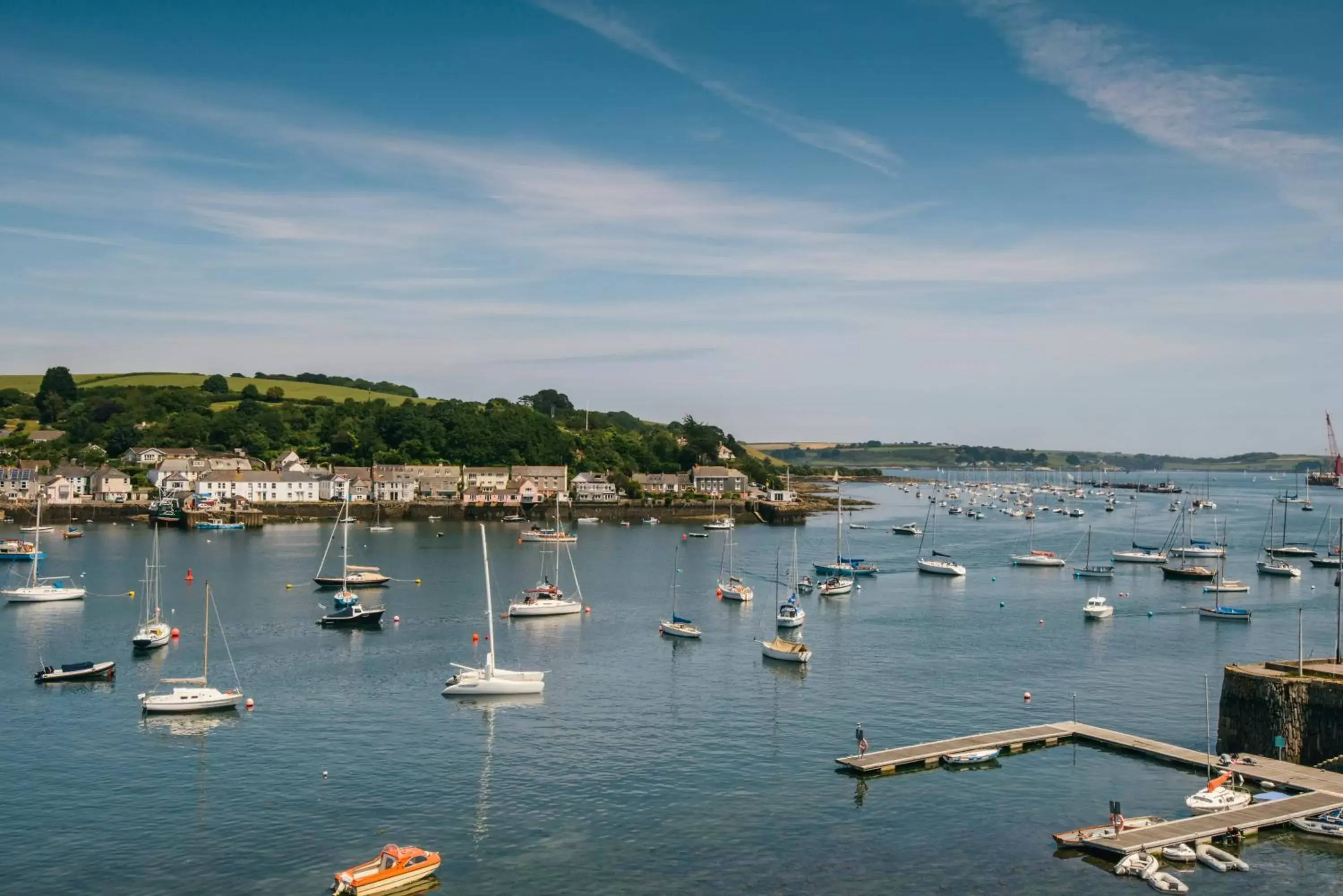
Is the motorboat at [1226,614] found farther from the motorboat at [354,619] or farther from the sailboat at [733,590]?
the motorboat at [354,619]

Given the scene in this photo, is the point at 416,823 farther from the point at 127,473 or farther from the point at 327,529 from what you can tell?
the point at 127,473

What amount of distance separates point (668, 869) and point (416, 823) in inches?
313

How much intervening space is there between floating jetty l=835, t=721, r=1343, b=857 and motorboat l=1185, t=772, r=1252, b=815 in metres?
0.35

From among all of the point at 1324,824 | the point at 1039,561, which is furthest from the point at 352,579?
the point at 1039,561

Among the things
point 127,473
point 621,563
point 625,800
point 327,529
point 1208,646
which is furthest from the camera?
point 127,473

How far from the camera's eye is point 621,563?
9681 cm

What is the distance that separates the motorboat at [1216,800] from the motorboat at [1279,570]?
6971 cm

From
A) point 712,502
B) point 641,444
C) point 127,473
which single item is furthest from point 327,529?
point 641,444

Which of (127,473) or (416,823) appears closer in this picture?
(416,823)

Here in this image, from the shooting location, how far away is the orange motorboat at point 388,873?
1078 inches

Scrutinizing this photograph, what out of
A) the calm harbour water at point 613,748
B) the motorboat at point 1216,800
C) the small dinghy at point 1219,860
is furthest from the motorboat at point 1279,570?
the small dinghy at point 1219,860

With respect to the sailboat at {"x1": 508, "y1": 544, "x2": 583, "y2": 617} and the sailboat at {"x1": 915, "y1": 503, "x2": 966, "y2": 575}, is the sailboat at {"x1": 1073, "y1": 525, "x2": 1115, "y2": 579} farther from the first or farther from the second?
the sailboat at {"x1": 508, "y1": 544, "x2": 583, "y2": 617}

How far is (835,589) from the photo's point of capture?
80375mm

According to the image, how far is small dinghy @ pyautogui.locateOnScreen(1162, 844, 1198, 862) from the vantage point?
1193 inches
